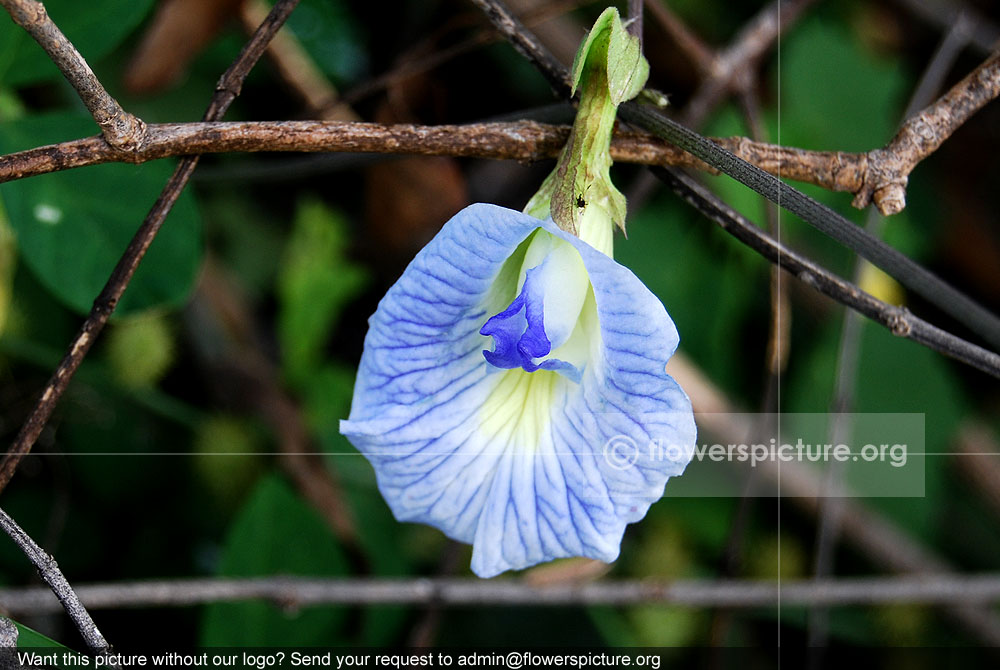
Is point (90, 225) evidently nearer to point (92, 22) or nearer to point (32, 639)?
point (92, 22)

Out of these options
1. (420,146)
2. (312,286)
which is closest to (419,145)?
(420,146)

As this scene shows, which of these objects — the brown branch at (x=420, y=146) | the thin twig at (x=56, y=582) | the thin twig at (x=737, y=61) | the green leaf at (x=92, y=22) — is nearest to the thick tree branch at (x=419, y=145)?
the brown branch at (x=420, y=146)

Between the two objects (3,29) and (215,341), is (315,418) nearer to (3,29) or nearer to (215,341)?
(215,341)

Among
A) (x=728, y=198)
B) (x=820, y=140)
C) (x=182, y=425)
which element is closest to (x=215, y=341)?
(x=182, y=425)

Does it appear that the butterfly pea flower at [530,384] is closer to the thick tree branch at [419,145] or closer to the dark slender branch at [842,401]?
the thick tree branch at [419,145]

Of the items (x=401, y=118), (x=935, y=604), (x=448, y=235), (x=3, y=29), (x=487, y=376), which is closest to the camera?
(x=448, y=235)

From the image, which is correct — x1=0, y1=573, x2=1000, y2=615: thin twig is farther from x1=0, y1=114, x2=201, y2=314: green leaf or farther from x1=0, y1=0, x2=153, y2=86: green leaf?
x1=0, y1=0, x2=153, y2=86: green leaf

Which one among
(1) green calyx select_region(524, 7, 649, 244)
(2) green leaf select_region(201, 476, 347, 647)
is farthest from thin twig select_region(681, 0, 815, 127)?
(2) green leaf select_region(201, 476, 347, 647)
